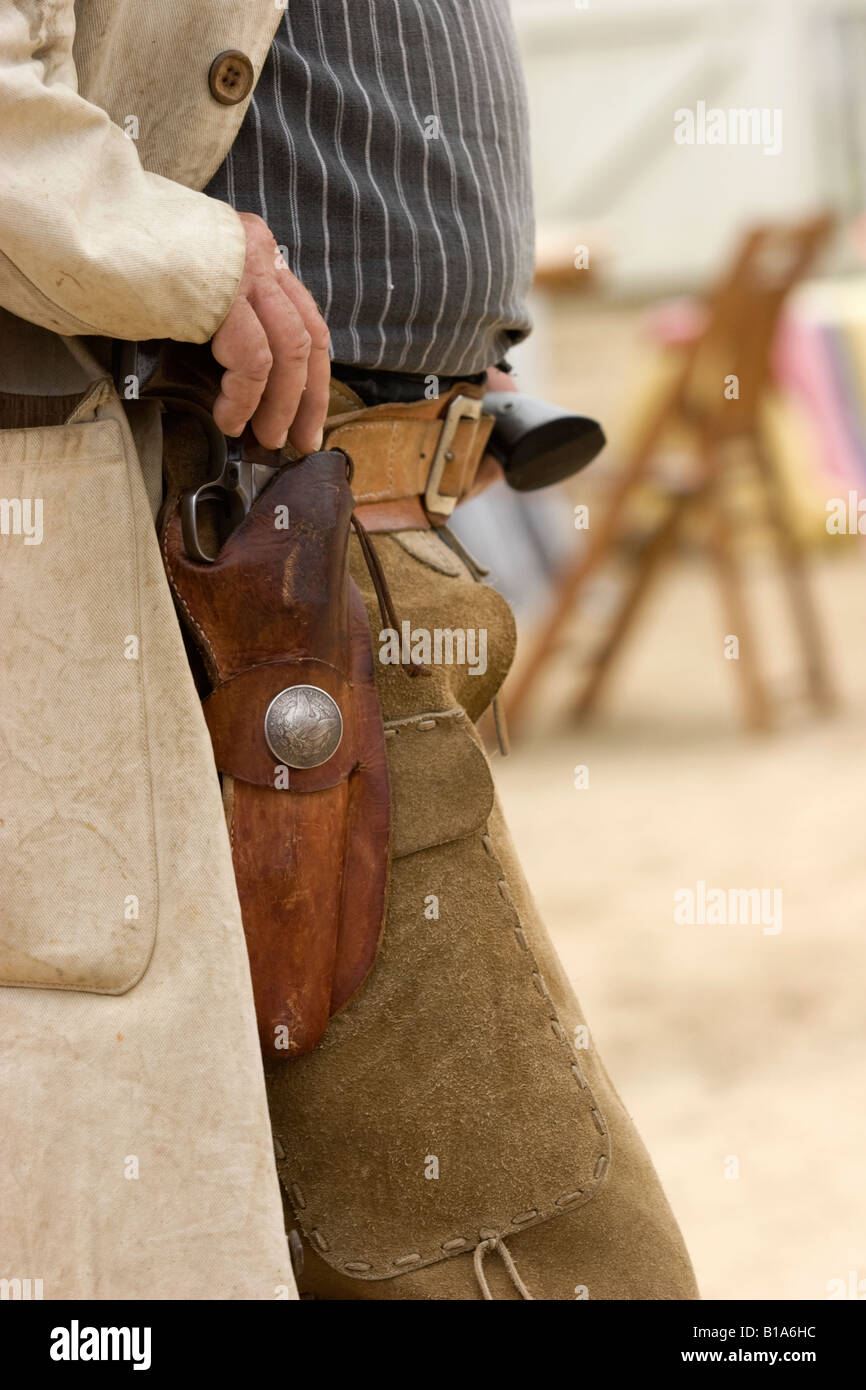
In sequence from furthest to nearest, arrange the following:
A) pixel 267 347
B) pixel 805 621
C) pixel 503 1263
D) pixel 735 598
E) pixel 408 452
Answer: pixel 805 621 < pixel 735 598 < pixel 408 452 < pixel 503 1263 < pixel 267 347

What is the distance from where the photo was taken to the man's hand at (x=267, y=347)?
39.4 inches

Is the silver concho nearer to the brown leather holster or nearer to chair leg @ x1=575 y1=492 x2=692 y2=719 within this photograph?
the brown leather holster

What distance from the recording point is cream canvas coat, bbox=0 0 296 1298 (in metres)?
0.97

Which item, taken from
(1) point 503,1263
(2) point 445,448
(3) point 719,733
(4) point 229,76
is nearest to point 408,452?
(2) point 445,448

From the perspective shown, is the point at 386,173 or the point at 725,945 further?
the point at 725,945

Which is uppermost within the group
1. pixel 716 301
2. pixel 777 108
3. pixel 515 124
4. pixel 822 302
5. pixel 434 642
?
pixel 777 108

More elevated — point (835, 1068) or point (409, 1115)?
point (409, 1115)

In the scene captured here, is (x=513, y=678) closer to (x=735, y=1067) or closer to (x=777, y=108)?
(x=735, y=1067)

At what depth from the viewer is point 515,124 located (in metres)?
1.31

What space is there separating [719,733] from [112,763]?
15.2ft

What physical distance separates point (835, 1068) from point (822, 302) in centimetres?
775

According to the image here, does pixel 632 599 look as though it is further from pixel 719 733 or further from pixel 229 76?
pixel 229 76

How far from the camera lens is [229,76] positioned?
3.39 feet
